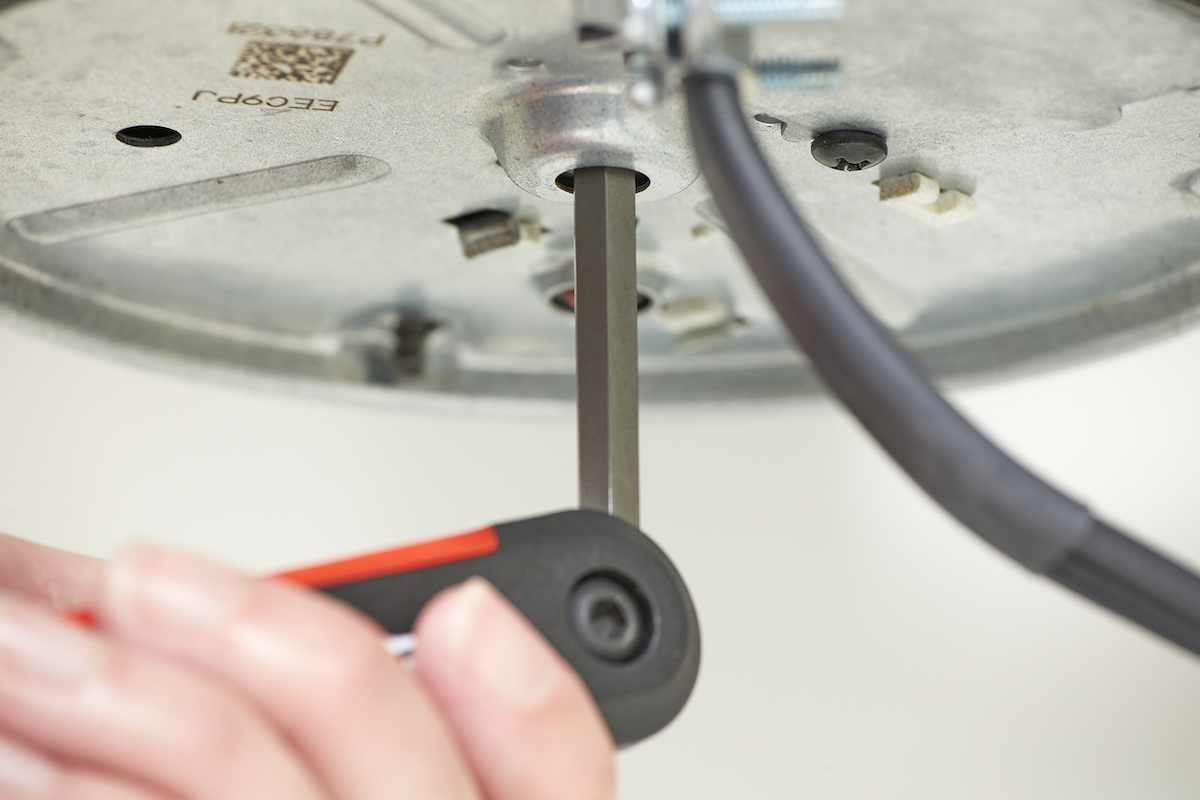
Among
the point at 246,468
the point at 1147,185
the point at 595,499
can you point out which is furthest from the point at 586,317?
the point at 246,468

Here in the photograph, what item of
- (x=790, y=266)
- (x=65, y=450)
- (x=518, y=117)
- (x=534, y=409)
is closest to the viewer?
(x=790, y=266)

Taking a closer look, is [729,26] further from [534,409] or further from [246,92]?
[534,409]

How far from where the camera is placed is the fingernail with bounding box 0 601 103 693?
0.59 feet

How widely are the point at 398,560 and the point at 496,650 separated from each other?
0.14ft

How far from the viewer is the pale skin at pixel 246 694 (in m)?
0.18

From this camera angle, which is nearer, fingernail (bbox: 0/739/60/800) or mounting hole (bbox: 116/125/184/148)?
fingernail (bbox: 0/739/60/800)

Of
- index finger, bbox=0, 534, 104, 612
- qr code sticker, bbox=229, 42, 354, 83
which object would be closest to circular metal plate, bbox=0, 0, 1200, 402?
qr code sticker, bbox=229, 42, 354, 83

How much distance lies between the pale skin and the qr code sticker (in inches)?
5.1

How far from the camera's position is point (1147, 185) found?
1.13 ft

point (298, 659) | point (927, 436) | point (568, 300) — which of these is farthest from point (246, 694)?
point (568, 300)

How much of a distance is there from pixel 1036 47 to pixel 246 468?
0.66 meters

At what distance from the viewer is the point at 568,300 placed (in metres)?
0.46

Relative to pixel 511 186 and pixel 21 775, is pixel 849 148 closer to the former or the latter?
pixel 511 186

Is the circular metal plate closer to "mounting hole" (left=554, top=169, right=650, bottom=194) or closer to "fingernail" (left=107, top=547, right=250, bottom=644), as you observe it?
"mounting hole" (left=554, top=169, right=650, bottom=194)
